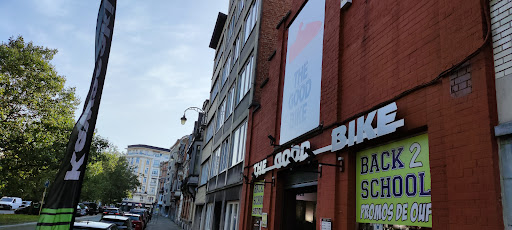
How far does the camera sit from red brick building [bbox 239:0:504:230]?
380 centimetres

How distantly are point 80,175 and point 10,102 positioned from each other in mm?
20123

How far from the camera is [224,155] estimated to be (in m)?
19.4

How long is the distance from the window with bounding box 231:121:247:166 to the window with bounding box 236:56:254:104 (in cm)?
174

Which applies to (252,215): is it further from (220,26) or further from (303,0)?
(220,26)

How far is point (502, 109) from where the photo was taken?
11.8 feet

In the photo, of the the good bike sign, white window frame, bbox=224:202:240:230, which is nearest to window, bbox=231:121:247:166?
white window frame, bbox=224:202:240:230

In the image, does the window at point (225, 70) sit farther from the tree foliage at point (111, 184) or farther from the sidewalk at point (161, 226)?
the tree foliage at point (111, 184)

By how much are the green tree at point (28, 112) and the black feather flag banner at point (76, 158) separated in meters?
18.8

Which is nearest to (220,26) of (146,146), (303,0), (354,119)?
(303,0)

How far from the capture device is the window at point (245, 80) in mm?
16295

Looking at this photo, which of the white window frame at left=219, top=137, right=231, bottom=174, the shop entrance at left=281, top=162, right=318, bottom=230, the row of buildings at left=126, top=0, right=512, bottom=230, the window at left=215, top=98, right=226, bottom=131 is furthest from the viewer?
the window at left=215, top=98, right=226, bottom=131

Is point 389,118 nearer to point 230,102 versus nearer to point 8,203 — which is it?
point 230,102

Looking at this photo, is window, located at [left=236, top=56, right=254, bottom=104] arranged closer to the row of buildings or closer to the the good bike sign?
the row of buildings

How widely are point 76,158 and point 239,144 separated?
11539mm
